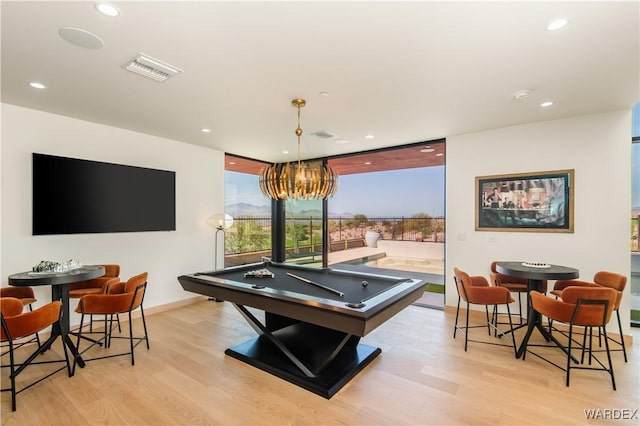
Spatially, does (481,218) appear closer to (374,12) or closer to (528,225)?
(528,225)

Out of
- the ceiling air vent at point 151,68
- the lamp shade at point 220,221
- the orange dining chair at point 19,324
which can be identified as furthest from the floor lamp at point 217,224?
the ceiling air vent at point 151,68

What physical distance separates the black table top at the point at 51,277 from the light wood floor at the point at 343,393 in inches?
35.7

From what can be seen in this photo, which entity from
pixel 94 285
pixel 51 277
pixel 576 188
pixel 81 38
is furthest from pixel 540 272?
pixel 94 285

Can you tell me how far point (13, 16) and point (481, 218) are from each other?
5353 mm

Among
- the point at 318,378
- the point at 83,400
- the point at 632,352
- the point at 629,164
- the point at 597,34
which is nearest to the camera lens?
the point at 597,34

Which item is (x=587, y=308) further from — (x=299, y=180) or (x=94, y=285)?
(x=94, y=285)

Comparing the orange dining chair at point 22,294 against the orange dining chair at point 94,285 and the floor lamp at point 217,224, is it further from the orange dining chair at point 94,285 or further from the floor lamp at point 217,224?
the floor lamp at point 217,224

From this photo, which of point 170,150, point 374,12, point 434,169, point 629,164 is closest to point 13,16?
point 374,12

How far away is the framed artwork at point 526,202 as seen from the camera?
408 centimetres

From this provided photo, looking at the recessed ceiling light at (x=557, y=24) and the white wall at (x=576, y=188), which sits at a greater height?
the recessed ceiling light at (x=557, y=24)

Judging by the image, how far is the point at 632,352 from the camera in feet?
11.3

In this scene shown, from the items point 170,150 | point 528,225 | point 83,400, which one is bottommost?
point 83,400

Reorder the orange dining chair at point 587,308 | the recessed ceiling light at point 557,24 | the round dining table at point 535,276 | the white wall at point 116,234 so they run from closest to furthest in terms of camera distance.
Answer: the recessed ceiling light at point 557,24
the orange dining chair at point 587,308
the round dining table at point 535,276
the white wall at point 116,234

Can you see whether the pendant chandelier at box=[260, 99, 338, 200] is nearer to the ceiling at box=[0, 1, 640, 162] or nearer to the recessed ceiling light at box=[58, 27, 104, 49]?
the ceiling at box=[0, 1, 640, 162]
